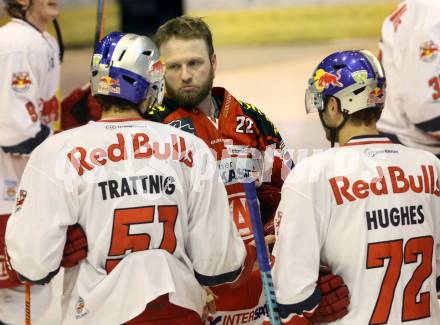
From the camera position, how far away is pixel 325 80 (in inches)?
129

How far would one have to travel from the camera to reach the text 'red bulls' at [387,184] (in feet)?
10.2

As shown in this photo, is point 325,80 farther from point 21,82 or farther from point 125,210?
point 21,82

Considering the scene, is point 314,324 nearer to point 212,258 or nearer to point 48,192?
point 212,258

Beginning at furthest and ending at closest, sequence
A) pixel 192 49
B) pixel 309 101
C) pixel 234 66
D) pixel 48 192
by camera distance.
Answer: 1. pixel 234 66
2. pixel 192 49
3. pixel 309 101
4. pixel 48 192

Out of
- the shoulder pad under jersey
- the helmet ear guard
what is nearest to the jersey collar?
the helmet ear guard

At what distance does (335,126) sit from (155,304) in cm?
87

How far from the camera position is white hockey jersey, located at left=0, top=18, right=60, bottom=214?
16.5ft

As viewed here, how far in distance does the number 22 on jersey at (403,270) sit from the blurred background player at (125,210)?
0.54 meters

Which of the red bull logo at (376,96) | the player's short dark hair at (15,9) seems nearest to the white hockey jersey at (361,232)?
the red bull logo at (376,96)

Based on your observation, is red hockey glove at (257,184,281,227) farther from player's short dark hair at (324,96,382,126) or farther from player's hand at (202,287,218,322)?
player's short dark hair at (324,96,382,126)

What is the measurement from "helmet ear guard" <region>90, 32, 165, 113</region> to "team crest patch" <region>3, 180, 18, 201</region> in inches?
83.7

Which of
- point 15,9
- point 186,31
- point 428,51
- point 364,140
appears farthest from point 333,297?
point 15,9

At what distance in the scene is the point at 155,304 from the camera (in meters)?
3.19

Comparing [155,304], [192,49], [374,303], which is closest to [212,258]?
[155,304]
